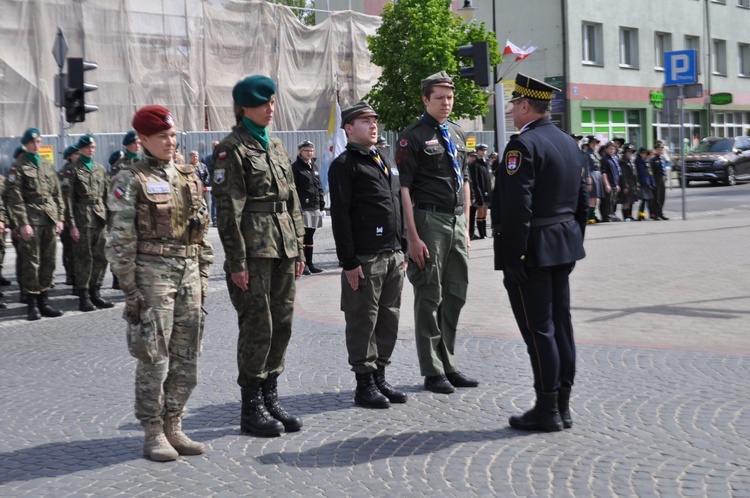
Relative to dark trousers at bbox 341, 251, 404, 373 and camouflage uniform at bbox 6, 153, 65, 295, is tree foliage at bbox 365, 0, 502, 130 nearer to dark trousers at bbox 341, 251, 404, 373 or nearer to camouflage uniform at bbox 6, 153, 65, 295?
camouflage uniform at bbox 6, 153, 65, 295

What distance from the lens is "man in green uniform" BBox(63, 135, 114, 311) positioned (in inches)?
471

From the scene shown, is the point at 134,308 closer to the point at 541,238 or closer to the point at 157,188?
the point at 157,188

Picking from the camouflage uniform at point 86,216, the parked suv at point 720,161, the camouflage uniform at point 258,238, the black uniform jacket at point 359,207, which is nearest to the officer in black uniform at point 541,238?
the black uniform jacket at point 359,207

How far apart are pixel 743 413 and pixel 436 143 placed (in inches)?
102

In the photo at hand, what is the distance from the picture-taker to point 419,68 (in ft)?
93.6

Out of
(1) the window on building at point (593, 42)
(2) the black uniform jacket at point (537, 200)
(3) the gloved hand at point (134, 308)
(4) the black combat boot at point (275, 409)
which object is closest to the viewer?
(3) the gloved hand at point (134, 308)

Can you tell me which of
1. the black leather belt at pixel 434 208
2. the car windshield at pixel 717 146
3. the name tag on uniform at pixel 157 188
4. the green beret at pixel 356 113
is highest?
the car windshield at pixel 717 146

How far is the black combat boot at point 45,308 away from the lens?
11547mm

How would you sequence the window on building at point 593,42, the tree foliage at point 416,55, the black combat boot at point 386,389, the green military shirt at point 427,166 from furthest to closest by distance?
the window on building at point 593,42 → the tree foliage at point 416,55 → the green military shirt at point 427,166 → the black combat boot at point 386,389

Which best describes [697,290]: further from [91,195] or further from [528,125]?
[91,195]

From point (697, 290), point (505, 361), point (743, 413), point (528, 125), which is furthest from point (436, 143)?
point (697, 290)

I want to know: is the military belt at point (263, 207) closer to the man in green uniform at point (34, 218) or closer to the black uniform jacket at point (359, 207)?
the black uniform jacket at point (359, 207)

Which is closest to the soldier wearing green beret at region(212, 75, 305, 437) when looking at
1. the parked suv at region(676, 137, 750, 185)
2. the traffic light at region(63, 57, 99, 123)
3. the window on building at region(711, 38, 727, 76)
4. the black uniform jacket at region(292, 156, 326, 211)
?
the black uniform jacket at region(292, 156, 326, 211)

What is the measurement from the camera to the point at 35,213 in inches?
456
